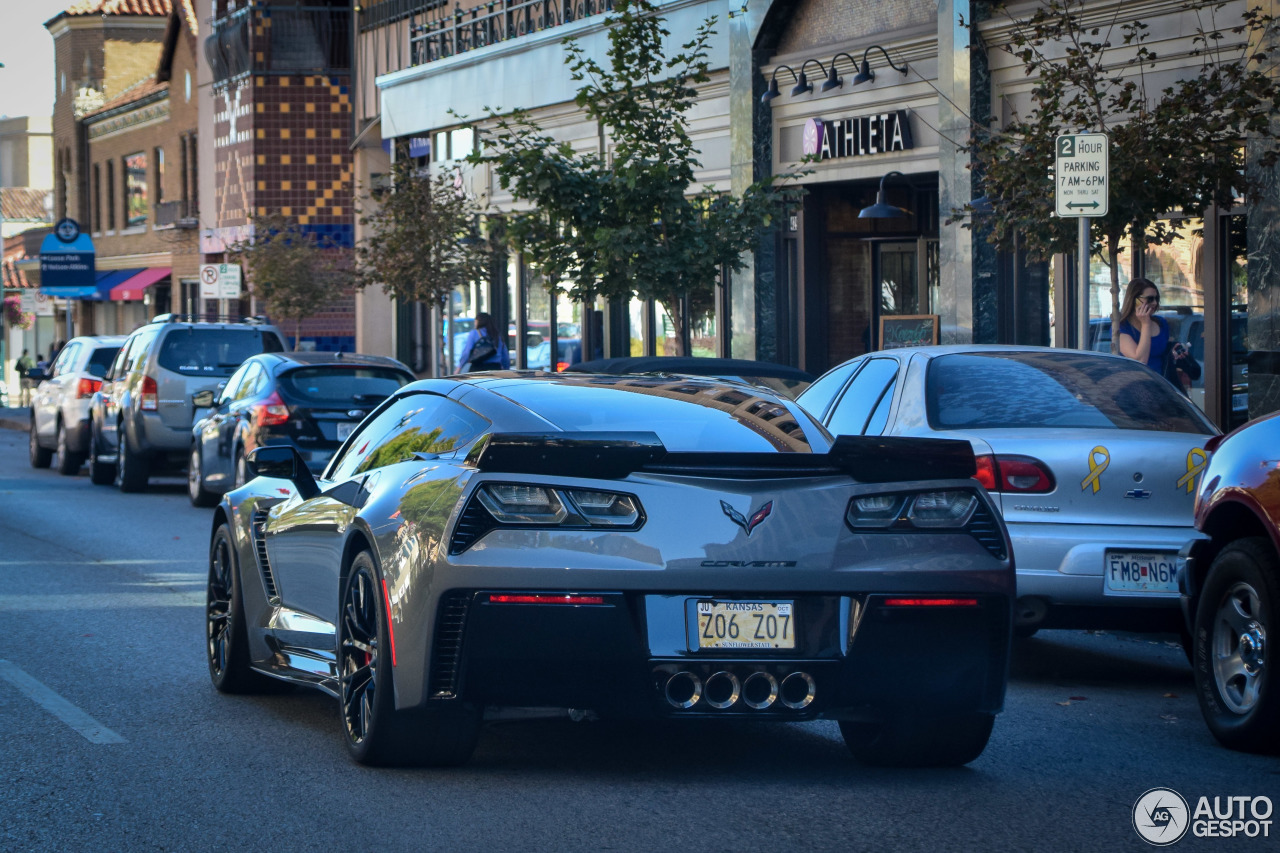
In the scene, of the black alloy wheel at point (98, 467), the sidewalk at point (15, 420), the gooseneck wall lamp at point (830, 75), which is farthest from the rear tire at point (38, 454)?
the sidewalk at point (15, 420)

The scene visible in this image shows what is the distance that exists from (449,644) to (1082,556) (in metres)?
3.59

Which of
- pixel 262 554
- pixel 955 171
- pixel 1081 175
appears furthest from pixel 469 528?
pixel 955 171

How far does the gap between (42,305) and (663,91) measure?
34012mm

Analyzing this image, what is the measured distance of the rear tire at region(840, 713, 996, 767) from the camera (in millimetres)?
6281

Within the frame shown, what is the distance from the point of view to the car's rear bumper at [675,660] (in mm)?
5648

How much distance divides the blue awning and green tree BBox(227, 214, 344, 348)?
1689 cm

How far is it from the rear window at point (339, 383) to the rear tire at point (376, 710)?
9.77m

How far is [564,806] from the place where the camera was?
5.74 m

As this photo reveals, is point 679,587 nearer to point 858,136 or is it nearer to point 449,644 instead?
point 449,644

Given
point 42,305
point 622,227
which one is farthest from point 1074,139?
point 42,305

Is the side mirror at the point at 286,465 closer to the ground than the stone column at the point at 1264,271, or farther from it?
closer to the ground

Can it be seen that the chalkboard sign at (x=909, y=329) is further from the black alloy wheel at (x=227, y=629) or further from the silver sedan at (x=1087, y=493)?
the black alloy wheel at (x=227, y=629)

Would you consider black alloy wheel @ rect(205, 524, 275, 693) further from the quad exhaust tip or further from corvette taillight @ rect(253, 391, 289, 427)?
corvette taillight @ rect(253, 391, 289, 427)

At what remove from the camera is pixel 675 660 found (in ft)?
18.6
